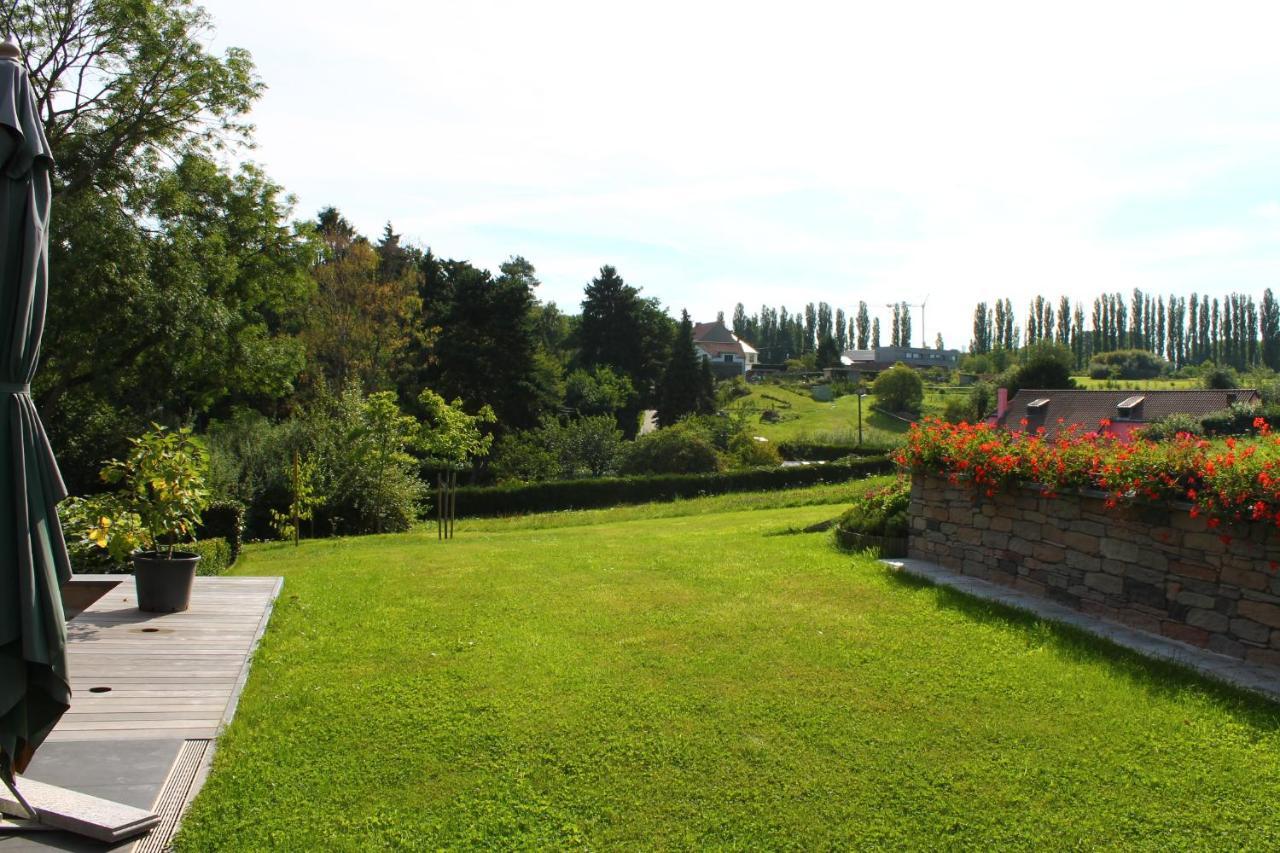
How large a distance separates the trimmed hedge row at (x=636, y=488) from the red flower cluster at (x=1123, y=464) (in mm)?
18503

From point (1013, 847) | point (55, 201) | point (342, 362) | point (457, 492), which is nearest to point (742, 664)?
point (1013, 847)

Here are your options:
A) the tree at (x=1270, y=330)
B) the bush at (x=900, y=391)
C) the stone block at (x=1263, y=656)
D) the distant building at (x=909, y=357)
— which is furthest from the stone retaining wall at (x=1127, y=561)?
the tree at (x=1270, y=330)

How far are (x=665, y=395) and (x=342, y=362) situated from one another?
21034 mm

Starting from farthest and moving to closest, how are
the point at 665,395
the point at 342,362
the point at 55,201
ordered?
the point at 665,395 → the point at 342,362 → the point at 55,201

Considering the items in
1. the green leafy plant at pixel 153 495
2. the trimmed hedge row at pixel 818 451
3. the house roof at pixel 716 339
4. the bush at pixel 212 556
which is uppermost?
the house roof at pixel 716 339

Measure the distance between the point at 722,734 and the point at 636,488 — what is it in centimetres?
2526

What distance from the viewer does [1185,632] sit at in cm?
598

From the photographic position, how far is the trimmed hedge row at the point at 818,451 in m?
45.0

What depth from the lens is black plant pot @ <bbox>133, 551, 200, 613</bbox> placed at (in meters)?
6.52

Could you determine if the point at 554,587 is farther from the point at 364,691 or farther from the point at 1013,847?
the point at 1013,847

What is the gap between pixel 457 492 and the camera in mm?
24766

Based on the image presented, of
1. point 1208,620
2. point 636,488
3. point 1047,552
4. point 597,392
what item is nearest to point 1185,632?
point 1208,620

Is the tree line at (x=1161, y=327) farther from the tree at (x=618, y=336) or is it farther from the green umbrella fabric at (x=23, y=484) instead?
the green umbrella fabric at (x=23, y=484)

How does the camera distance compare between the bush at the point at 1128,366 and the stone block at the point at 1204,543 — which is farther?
the bush at the point at 1128,366
